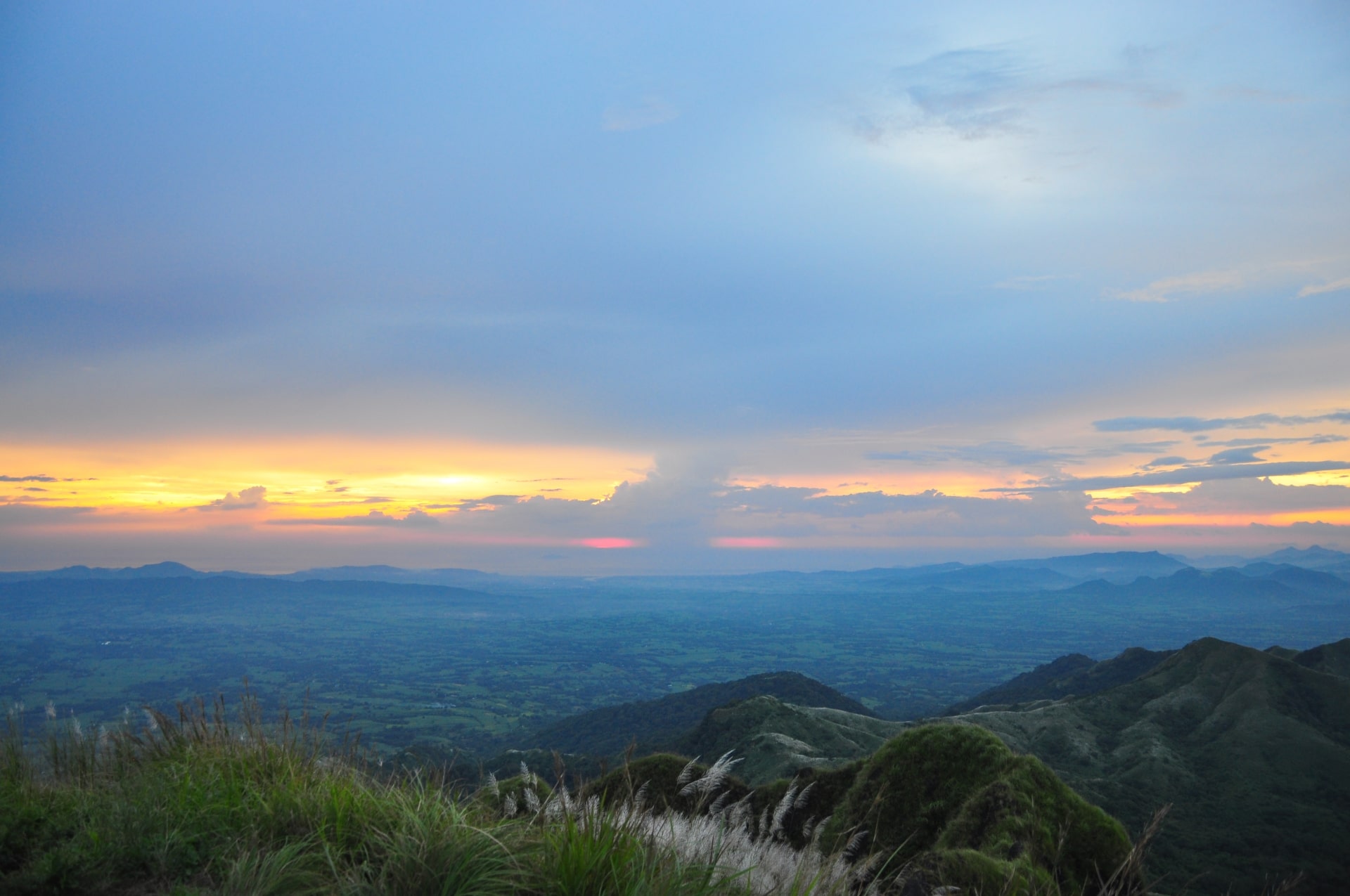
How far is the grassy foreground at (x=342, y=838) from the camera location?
434 cm

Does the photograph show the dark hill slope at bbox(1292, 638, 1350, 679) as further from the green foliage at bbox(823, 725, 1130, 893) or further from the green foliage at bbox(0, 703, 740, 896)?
the green foliage at bbox(0, 703, 740, 896)

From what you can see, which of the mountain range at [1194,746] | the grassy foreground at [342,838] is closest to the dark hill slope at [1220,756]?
the mountain range at [1194,746]

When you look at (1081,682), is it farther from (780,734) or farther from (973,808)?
(973,808)

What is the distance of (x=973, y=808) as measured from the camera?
43.9 feet

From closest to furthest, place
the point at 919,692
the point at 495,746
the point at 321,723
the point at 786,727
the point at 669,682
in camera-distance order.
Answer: the point at 321,723 < the point at 786,727 < the point at 495,746 < the point at 919,692 < the point at 669,682

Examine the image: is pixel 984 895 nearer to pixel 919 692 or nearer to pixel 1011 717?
pixel 1011 717

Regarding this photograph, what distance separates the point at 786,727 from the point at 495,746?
152 feet

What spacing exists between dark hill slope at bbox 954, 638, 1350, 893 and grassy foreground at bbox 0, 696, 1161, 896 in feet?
223

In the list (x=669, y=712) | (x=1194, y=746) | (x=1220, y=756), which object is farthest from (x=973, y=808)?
(x=669, y=712)

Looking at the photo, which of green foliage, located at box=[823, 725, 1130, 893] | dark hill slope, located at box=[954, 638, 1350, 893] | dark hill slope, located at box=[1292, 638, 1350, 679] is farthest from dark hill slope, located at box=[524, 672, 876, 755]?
green foliage, located at box=[823, 725, 1130, 893]

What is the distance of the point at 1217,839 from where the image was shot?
65.8 meters

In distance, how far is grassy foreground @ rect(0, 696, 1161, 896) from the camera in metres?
4.34

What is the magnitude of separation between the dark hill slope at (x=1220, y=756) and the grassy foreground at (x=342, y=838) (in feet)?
223

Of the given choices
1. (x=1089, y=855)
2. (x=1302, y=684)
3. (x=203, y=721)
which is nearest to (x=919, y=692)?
(x=1302, y=684)
